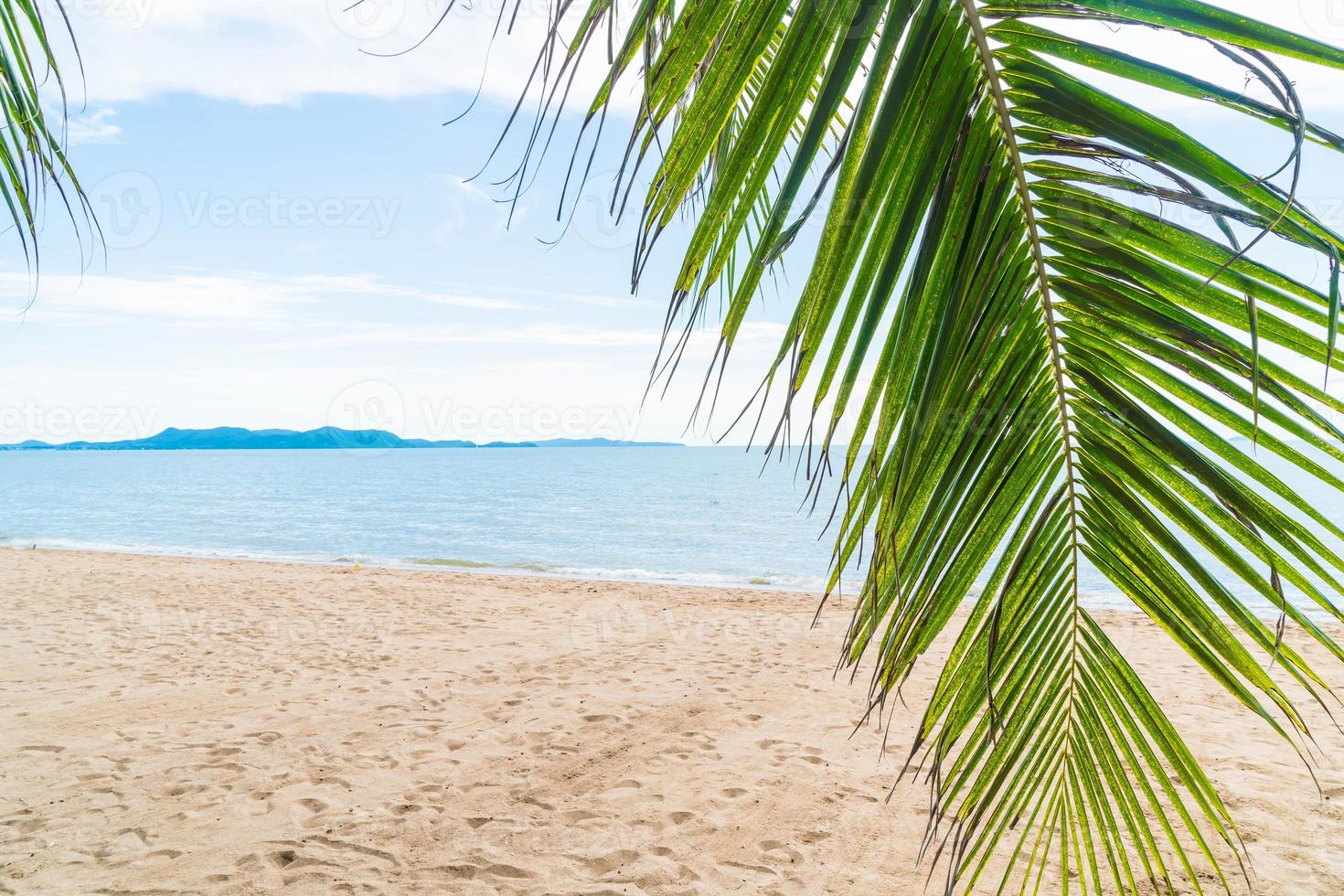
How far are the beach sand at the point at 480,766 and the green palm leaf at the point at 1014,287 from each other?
1420 mm

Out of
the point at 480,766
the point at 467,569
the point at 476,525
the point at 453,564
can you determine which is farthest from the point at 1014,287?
the point at 476,525

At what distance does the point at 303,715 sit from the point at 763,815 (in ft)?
11.9

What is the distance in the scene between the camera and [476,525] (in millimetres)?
36062

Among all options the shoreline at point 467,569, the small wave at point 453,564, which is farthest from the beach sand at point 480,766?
the small wave at point 453,564

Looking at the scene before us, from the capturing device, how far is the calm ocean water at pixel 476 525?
73.3 feet

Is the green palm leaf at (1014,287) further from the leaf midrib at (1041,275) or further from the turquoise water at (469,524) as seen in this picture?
the turquoise water at (469,524)

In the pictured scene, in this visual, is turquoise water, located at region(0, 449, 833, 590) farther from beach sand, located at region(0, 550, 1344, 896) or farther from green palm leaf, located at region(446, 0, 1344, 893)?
green palm leaf, located at region(446, 0, 1344, 893)

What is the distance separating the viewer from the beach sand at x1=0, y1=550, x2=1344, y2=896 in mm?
3750

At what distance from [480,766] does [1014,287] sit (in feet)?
15.9

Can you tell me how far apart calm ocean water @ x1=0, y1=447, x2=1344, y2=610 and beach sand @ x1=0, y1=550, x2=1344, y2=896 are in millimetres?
1970

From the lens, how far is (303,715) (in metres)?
5.95

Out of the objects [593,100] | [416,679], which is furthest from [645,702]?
[593,100]

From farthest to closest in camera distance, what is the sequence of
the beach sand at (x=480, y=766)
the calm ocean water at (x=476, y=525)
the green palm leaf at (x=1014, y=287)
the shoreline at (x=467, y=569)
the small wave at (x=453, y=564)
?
the calm ocean water at (x=476, y=525)
the small wave at (x=453, y=564)
the shoreline at (x=467, y=569)
the beach sand at (x=480, y=766)
the green palm leaf at (x=1014, y=287)

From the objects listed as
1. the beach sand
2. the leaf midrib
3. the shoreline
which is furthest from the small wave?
the leaf midrib
